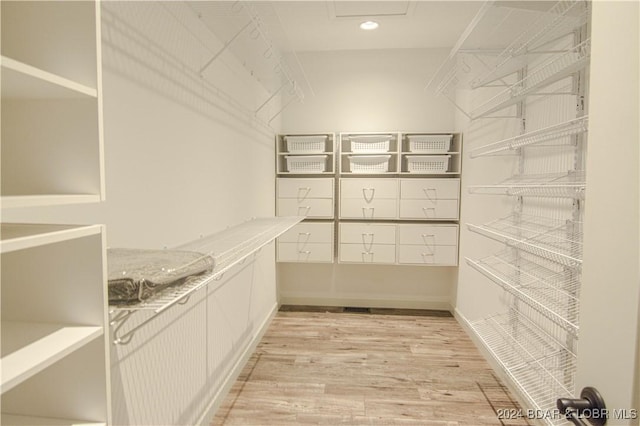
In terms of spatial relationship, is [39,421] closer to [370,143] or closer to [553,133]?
[553,133]

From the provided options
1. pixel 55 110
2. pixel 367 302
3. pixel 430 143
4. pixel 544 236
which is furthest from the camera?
pixel 367 302

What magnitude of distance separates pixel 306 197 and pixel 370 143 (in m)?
0.77

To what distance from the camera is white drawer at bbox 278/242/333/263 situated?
3611mm

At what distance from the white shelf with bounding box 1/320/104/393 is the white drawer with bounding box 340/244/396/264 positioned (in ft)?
9.56

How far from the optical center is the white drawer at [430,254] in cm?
349

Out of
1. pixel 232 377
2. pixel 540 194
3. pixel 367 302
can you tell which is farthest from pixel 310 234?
pixel 540 194

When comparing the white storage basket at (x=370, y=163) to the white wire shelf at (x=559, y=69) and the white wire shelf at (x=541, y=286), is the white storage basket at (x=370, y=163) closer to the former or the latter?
the white wire shelf at (x=559, y=69)

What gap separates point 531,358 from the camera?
2125mm

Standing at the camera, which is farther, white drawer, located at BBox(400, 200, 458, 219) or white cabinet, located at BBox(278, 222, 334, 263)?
white cabinet, located at BBox(278, 222, 334, 263)

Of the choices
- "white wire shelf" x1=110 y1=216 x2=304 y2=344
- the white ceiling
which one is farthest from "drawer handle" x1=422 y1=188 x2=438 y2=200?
"white wire shelf" x1=110 y1=216 x2=304 y2=344

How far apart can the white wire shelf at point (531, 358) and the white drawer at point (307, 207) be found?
5.25ft

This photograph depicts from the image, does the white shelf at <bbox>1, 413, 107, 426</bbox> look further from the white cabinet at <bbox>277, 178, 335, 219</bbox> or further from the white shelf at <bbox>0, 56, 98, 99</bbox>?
the white cabinet at <bbox>277, 178, 335, 219</bbox>

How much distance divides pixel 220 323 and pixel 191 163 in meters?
0.96

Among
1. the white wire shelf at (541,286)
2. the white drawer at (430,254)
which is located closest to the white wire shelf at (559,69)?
the white wire shelf at (541,286)
